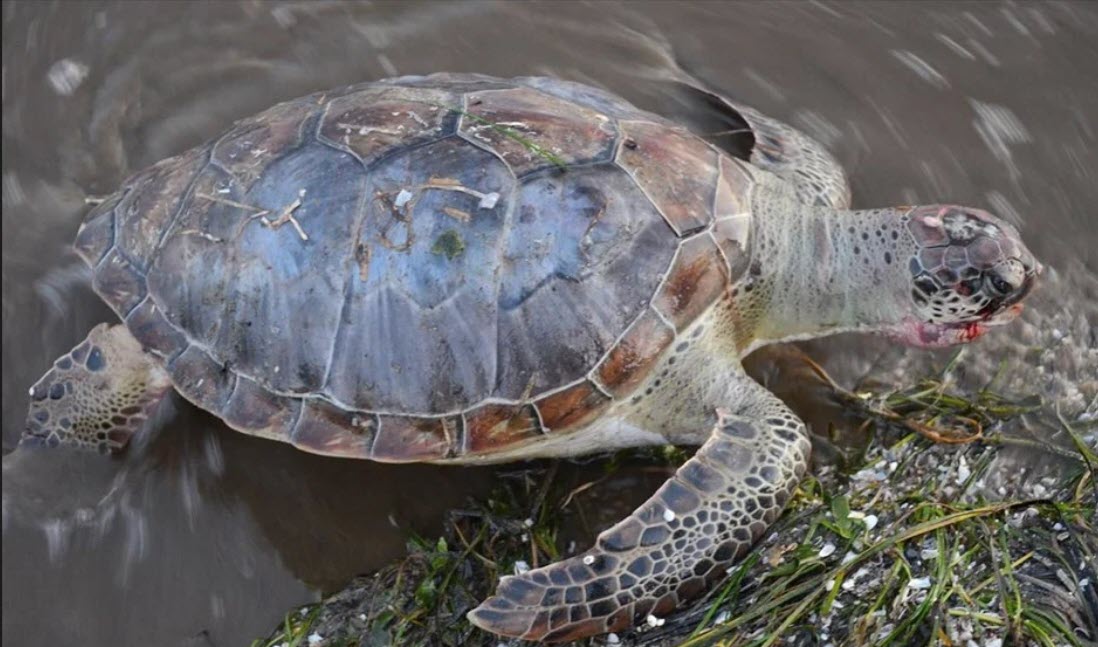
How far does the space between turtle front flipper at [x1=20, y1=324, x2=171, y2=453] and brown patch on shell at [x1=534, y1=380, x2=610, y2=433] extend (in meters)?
1.61

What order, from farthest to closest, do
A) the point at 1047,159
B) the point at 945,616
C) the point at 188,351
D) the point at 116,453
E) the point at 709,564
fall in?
the point at 1047,159 < the point at 116,453 < the point at 188,351 < the point at 709,564 < the point at 945,616

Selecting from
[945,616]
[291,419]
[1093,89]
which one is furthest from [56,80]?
[1093,89]

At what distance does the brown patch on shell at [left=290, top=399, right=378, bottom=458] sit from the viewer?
10.6ft

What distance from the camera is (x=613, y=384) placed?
3203mm

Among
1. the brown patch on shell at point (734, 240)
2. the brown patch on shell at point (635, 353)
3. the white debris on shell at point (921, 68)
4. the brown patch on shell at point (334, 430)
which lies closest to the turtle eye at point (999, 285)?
the brown patch on shell at point (734, 240)

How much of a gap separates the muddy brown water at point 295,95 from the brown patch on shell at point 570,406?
0.62m

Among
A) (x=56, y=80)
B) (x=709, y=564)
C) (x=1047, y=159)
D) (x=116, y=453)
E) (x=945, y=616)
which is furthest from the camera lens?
(x=56, y=80)

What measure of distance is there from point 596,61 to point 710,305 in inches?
69.3

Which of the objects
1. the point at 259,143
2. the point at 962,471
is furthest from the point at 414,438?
the point at 962,471

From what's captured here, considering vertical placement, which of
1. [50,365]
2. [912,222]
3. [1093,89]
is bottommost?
[50,365]

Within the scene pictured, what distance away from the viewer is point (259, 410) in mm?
3291

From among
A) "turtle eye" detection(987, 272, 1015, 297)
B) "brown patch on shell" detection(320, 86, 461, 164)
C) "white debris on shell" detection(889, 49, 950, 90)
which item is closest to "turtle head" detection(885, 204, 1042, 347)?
"turtle eye" detection(987, 272, 1015, 297)

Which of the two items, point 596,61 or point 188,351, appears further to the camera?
point 596,61

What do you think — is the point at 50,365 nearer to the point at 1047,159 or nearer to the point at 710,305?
the point at 710,305
